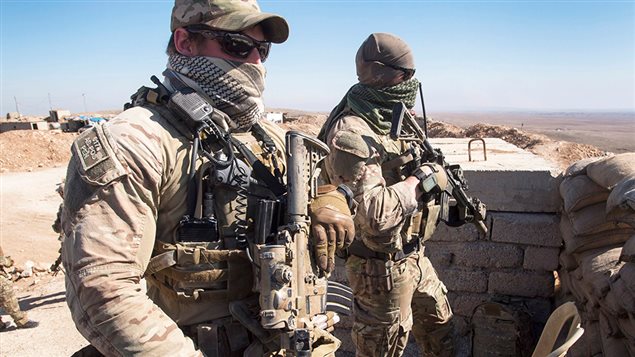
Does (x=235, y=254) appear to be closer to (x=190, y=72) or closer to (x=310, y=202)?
(x=310, y=202)

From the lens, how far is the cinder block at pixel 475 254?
3.63 meters

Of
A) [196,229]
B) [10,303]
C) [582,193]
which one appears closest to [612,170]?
[582,193]

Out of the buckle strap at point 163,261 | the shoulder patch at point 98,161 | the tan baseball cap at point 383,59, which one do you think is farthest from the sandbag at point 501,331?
the shoulder patch at point 98,161

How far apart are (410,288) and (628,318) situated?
1.08 metres

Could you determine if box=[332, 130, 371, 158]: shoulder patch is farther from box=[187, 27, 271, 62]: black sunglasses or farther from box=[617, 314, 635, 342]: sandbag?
box=[617, 314, 635, 342]: sandbag

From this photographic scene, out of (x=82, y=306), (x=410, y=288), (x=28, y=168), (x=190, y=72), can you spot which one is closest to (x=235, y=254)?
(x=82, y=306)

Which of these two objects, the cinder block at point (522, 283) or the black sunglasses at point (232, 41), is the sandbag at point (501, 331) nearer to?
the cinder block at point (522, 283)

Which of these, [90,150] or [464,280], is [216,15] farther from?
[464,280]

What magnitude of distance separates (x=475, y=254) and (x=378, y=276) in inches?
47.7

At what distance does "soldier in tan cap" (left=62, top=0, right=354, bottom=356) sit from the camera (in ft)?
4.21

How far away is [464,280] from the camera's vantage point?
372cm

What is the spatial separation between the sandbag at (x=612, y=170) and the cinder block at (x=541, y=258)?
77 centimetres

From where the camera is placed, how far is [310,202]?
5.62 feet

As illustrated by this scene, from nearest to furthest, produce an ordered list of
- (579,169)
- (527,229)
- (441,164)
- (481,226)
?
(441,164) → (579,169) → (481,226) → (527,229)
